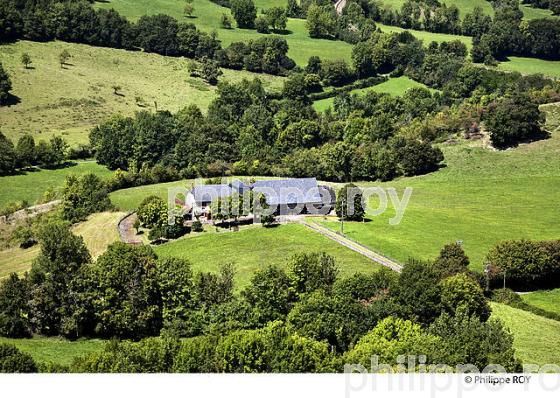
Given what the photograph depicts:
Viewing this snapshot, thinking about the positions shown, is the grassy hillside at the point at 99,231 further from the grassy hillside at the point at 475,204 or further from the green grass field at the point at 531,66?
the green grass field at the point at 531,66

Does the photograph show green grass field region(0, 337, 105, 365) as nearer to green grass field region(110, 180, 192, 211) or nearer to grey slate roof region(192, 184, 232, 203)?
grey slate roof region(192, 184, 232, 203)

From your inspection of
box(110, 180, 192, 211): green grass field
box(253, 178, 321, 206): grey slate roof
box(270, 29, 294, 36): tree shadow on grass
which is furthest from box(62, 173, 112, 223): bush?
box(270, 29, 294, 36): tree shadow on grass

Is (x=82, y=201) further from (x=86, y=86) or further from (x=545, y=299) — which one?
(x=86, y=86)

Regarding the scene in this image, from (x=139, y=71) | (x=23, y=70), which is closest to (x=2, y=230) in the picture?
(x=23, y=70)

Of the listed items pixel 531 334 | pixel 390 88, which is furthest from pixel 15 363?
pixel 390 88

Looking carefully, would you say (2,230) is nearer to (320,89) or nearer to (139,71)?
(139,71)
